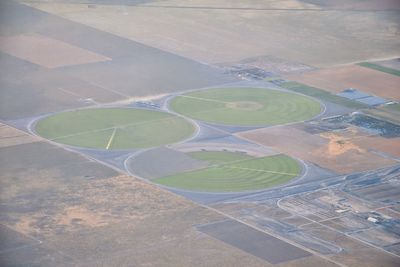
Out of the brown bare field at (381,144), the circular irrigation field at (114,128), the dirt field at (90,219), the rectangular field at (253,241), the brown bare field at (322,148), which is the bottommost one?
the dirt field at (90,219)

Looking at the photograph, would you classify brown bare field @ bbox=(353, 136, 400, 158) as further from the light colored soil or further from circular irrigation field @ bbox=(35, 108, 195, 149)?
circular irrigation field @ bbox=(35, 108, 195, 149)

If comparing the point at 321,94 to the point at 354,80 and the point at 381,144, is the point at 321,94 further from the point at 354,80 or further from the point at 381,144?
the point at 381,144

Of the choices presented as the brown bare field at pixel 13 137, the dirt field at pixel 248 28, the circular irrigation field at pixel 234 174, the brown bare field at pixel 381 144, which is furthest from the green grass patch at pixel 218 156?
the dirt field at pixel 248 28

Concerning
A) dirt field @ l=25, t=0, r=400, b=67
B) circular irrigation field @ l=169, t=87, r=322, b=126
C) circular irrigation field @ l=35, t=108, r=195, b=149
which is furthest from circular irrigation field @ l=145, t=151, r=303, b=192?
dirt field @ l=25, t=0, r=400, b=67

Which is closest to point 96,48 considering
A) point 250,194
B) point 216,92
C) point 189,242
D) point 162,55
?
point 162,55

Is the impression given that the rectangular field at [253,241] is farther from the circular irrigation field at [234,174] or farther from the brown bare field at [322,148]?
the brown bare field at [322,148]

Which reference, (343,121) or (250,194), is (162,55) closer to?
(343,121)
